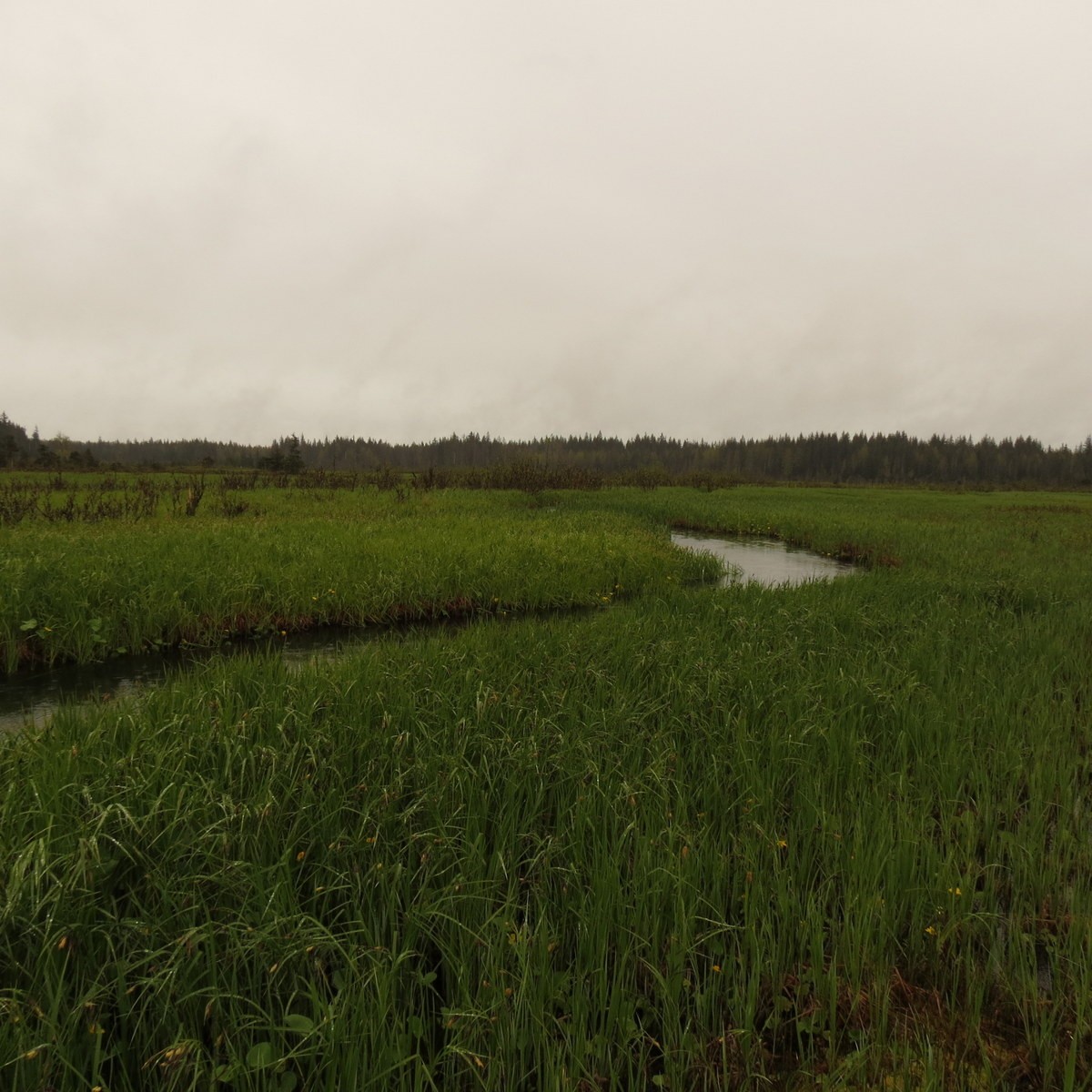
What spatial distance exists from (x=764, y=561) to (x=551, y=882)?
1661 cm

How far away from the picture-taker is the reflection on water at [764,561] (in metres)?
14.7

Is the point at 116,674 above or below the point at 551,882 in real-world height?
below

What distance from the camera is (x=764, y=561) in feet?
60.0

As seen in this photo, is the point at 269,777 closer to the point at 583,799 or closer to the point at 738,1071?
the point at 583,799

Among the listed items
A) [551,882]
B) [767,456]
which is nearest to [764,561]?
[551,882]

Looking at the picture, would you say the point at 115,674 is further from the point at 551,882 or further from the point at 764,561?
the point at 764,561

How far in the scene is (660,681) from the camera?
19.9 feet

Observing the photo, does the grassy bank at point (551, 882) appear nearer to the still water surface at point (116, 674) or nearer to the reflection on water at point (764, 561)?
the still water surface at point (116, 674)

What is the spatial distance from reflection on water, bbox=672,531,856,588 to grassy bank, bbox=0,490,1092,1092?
809 cm

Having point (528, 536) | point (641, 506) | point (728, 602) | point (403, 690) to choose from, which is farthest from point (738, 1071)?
point (641, 506)

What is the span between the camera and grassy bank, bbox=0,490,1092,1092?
229 centimetres

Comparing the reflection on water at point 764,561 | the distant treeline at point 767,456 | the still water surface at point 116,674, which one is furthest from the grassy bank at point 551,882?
the distant treeline at point 767,456

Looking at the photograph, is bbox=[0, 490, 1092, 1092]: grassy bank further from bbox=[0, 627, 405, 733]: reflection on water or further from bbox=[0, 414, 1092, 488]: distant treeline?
bbox=[0, 414, 1092, 488]: distant treeline

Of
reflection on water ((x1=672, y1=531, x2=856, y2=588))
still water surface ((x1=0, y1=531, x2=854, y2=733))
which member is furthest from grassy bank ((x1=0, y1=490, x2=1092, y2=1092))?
reflection on water ((x1=672, y1=531, x2=856, y2=588))
